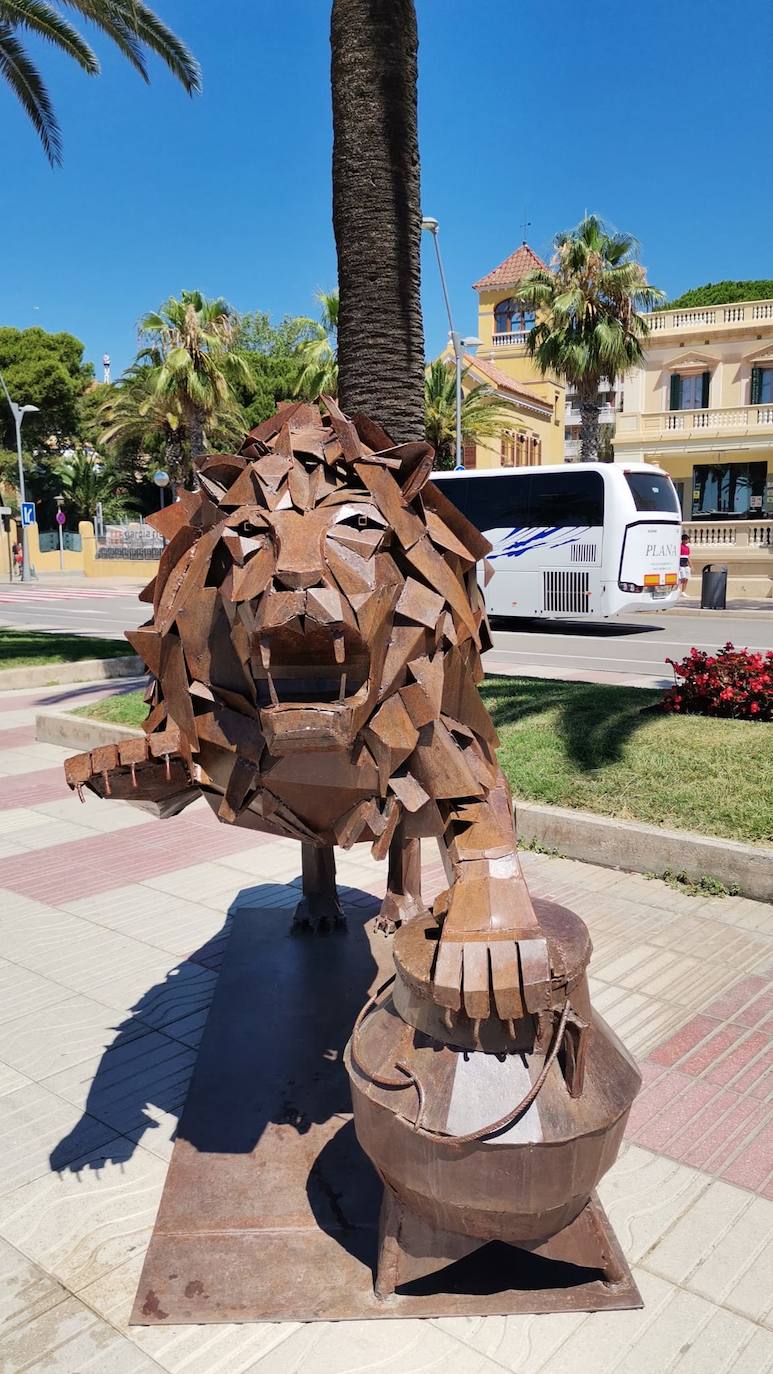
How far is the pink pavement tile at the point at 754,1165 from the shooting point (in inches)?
113

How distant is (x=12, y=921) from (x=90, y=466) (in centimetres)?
4542

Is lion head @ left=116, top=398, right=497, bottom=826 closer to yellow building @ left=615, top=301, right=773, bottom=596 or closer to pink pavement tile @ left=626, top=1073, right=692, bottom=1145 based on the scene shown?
pink pavement tile @ left=626, top=1073, right=692, bottom=1145

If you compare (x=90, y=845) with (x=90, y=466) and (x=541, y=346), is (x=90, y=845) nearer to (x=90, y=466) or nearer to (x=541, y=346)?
(x=541, y=346)

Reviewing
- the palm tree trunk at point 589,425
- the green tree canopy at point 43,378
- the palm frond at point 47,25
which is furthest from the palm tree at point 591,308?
the green tree canopy at point 43,378

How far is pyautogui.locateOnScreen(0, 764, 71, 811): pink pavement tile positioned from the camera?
7477mm

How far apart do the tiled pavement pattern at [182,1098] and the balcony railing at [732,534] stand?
78.5 ft

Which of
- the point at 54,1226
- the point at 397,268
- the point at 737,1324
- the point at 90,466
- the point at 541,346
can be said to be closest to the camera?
the point at 737,1324

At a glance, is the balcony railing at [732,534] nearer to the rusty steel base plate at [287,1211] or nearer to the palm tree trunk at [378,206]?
the palm tree trunk at [378,206]

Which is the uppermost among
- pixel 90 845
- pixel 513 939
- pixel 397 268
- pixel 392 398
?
pixel 397 268

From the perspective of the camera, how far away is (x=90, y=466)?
4681 cm

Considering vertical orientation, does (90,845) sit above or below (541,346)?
below

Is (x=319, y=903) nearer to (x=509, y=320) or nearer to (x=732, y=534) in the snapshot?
(x=732, y=534)

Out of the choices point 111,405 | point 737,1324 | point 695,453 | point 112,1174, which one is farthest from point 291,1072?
point 111,405

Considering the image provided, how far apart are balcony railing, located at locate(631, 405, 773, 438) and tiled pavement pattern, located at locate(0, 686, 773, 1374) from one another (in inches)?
1106
